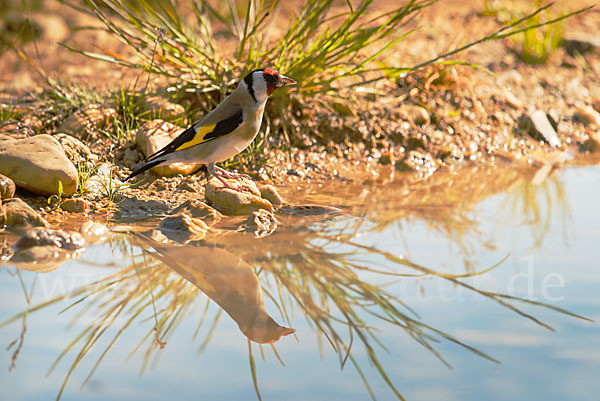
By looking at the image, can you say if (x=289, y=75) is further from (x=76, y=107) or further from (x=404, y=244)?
(x=404, y=244)

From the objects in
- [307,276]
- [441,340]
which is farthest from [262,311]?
[441,340]

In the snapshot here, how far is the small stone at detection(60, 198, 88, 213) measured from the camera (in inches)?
145

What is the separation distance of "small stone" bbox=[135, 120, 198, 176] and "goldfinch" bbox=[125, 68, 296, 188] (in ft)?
1.09

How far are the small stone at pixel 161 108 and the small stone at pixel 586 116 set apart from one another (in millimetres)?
3710

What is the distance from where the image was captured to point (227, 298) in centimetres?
256

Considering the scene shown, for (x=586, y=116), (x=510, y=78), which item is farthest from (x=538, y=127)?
(x=510, y=78)

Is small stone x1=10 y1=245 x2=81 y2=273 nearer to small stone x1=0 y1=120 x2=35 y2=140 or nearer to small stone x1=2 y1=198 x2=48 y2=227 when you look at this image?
small stone x1=2 y1=198 x2=48 y2=227

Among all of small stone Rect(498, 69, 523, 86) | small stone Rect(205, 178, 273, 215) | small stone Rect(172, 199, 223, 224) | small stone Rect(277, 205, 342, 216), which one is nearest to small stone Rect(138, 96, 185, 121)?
small stone Rect(205, 178, 273, 215)

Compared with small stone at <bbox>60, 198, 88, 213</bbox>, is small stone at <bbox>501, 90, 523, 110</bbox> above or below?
above

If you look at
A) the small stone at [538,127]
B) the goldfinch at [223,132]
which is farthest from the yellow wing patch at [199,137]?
the small stone at [538,127]

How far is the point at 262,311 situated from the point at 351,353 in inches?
17.9

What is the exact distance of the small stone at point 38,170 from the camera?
144 inches

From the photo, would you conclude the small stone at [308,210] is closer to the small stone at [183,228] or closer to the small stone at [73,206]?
the small stone at [183,228]

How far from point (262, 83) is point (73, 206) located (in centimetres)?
132
